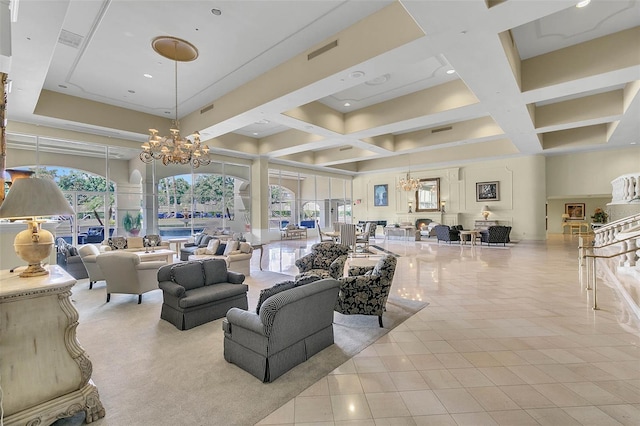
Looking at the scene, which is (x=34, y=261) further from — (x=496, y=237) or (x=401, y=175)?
(x=401, y=175)

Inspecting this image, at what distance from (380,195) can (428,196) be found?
2.91 metres

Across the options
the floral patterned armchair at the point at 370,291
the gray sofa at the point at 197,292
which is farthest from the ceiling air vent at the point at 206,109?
the floral patterned armchair at the point at 370,291

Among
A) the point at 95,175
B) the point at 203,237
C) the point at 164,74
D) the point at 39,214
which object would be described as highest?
the point at 164,74

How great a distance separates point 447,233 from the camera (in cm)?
1238

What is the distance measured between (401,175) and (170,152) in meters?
13.3

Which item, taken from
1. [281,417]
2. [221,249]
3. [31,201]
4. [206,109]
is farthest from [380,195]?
[31,201]

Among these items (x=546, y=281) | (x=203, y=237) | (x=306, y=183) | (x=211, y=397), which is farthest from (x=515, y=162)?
(x=211, y=397)

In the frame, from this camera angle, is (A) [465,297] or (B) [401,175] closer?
(A) [465,297]

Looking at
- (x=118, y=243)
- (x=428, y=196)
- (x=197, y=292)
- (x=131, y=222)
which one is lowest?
(x=197, y=292)

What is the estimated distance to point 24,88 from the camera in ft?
17.6

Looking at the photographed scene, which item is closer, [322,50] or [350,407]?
[350,407]

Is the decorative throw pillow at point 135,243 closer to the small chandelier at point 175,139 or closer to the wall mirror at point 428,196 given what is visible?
the small chandelier at point 175,139

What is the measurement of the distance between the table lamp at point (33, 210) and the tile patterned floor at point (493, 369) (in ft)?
6.86

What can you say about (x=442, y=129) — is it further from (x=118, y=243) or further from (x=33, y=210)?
(x=33, y=210)
